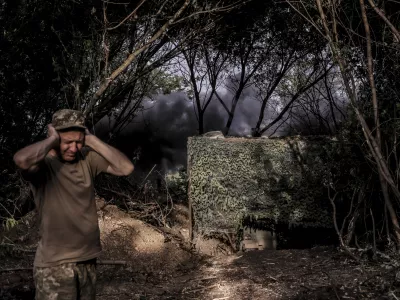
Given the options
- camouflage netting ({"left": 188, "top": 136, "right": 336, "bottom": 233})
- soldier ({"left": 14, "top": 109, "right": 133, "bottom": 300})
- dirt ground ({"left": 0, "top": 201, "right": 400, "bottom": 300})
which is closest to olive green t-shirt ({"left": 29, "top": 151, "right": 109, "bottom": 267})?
soldier ({"left": 14, "top": 109, "right": 133, "bottom": 300})

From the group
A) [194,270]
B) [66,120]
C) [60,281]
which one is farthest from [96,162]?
[194,270]

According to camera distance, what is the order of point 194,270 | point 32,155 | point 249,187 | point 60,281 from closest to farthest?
point 32,155
point 60,281
point 194,270
point 249,187

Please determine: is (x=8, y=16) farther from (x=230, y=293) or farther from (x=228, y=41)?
(x=228, y=41)

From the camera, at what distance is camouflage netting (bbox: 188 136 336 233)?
32.6 ft

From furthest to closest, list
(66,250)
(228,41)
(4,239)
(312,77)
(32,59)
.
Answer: (312,77)
(228,41)
(32,59)
(4,239)
(66,250)

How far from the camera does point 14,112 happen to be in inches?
398

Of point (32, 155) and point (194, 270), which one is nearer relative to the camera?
point (32, 155)

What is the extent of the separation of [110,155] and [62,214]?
0.57 meters

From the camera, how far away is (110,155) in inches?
160

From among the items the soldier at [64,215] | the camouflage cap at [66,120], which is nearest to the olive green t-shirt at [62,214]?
the soldier at [64,215]

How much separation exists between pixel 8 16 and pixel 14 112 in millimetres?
1752

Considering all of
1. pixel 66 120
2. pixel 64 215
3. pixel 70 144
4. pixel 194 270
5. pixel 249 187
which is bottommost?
pixel 194 270

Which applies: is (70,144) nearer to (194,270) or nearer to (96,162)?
(96,162)

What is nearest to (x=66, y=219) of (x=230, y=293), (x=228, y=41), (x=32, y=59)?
(x=230, y=293)
